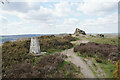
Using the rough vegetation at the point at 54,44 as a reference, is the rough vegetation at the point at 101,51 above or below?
below

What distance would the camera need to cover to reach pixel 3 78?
7.40 m

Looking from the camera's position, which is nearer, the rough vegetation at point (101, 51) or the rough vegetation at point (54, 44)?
the rough vegetation at point (101, 51)

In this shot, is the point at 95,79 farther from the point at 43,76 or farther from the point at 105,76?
the point at 43,76

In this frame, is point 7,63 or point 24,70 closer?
point 24,70

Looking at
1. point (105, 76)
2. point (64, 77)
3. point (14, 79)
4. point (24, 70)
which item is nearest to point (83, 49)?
point (105, 76)

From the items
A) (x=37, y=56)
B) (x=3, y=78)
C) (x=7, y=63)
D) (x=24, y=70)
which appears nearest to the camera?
(x=3, y=78)

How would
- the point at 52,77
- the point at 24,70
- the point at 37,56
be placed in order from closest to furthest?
the point at 52,77
the point at 24,70
the point at 37,56

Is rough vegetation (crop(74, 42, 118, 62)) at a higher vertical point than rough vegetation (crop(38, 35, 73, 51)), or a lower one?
lower

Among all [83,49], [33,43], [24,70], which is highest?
[33,43]

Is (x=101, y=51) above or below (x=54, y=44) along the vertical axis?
below

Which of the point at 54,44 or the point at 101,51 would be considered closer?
the point at 101,51

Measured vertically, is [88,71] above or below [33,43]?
below

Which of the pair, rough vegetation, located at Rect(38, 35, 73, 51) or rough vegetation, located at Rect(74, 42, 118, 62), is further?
rough vegetation, located at Rect(38, 35, 73, 51)

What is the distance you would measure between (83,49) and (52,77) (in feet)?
28.0
